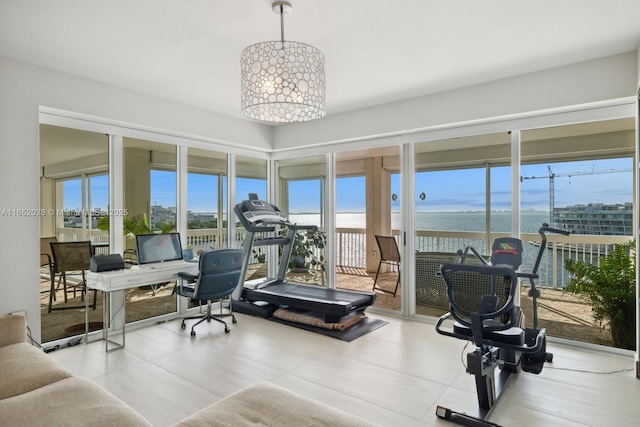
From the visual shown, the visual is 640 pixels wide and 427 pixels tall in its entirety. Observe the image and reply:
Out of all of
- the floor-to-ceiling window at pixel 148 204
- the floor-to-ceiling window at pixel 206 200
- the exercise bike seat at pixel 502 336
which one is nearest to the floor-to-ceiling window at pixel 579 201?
the exercise bike seat at pixel 502 336

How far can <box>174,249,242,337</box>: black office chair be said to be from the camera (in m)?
3.94

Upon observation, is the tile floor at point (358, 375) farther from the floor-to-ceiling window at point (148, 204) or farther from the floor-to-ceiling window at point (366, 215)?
the floor-to-ceiling window at point (366, 215)

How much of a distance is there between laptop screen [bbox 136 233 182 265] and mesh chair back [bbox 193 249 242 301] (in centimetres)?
66

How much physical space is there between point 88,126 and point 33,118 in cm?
60

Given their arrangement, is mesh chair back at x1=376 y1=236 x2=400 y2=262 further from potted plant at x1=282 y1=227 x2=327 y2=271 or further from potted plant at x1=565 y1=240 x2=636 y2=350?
potted plant at x1=565 y1=240 x2=636 y2=350

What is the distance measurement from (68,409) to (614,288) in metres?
4.11

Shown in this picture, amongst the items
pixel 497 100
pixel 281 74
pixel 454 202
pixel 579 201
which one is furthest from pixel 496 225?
pixel 281 74

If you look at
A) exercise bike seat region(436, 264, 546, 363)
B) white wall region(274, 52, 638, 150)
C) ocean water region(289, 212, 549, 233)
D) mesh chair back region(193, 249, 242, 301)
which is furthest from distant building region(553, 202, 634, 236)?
mesh chair back region(193, 249, 242, 301)

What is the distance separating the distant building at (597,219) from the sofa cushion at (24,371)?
4.31 metres

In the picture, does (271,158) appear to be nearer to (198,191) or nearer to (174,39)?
(198,191)

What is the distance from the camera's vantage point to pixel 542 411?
2482 millimetres

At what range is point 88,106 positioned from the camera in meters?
3.64

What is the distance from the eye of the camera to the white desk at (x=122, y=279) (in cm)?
355

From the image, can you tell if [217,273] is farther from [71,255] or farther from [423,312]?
[423,312]
